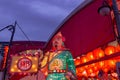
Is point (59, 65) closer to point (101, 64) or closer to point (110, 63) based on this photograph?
point (110, 63)

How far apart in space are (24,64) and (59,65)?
5.68ft

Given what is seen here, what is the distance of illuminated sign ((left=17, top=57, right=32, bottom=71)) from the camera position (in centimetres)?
1141

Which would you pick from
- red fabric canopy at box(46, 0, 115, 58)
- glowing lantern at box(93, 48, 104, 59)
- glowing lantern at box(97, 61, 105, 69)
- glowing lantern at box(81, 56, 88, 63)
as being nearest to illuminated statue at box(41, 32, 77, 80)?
glowing lantern at box(93, 48, 104, 59)

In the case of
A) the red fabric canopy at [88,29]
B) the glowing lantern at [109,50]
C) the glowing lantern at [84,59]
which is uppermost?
the red fabric canopy at [88,29]

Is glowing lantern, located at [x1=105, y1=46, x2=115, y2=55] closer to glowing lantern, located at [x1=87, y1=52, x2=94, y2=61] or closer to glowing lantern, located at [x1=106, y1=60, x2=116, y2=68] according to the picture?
glowing lantern, located at [x1=106, y1=60, x2=116, y2=68]

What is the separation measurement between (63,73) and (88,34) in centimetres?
342

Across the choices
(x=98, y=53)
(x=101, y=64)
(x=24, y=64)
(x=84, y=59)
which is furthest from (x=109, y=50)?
(x=24, y=64)

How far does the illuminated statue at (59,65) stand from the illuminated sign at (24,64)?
0.91m

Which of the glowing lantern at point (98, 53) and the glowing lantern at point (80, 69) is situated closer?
the glowing lantern at point (98, 53)

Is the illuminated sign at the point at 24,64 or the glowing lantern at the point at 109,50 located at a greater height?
the glowing lantern at the point at 109,50

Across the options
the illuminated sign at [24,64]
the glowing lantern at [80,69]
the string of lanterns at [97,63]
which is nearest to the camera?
the illuminated sign at [24,64]

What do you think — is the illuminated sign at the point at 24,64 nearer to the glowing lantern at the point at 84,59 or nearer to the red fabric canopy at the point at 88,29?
the red fabric canopy at the point at 88,29

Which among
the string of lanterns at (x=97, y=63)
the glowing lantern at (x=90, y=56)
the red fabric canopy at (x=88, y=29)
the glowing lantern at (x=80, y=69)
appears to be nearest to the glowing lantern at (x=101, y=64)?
the string of lanterns at (x=97, y=63)

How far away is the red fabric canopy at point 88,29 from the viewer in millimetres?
12305
